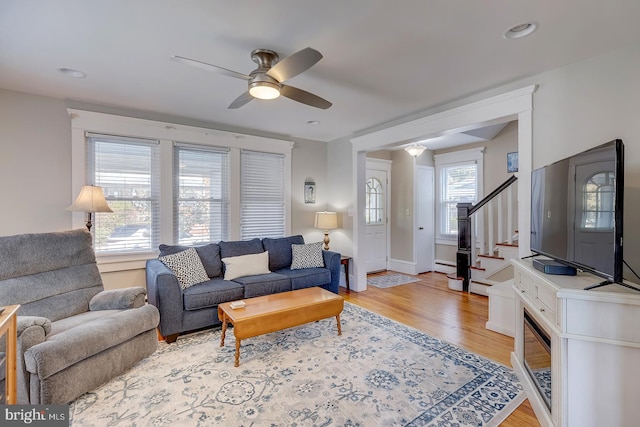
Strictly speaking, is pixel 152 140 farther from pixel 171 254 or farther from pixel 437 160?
pixel 437 160

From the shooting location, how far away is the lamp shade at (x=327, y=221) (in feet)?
16.0

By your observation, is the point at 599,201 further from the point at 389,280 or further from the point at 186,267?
the point at 389,280

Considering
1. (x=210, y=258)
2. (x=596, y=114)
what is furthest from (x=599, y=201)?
(x=210, y=258)

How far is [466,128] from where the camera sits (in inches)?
131

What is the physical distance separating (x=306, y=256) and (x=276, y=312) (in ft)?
5.39

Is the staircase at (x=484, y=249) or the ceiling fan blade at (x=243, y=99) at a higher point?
the ceiling fan blade at (x=243, y=99)

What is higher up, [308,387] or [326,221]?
[326,221]

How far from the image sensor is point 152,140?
3.88 meters

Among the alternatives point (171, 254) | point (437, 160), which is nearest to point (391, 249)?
point (437, 160)

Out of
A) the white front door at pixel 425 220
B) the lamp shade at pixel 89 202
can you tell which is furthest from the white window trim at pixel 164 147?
the white front door at pixel 425 220

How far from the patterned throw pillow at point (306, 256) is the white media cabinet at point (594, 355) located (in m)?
2.94

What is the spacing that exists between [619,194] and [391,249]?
193 inches

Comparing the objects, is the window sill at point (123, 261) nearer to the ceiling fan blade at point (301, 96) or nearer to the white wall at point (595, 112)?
the ceiling fan blade at point (301, 96)

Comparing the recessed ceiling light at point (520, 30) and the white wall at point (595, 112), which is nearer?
the recessed ceiling light at point (520, 30)
